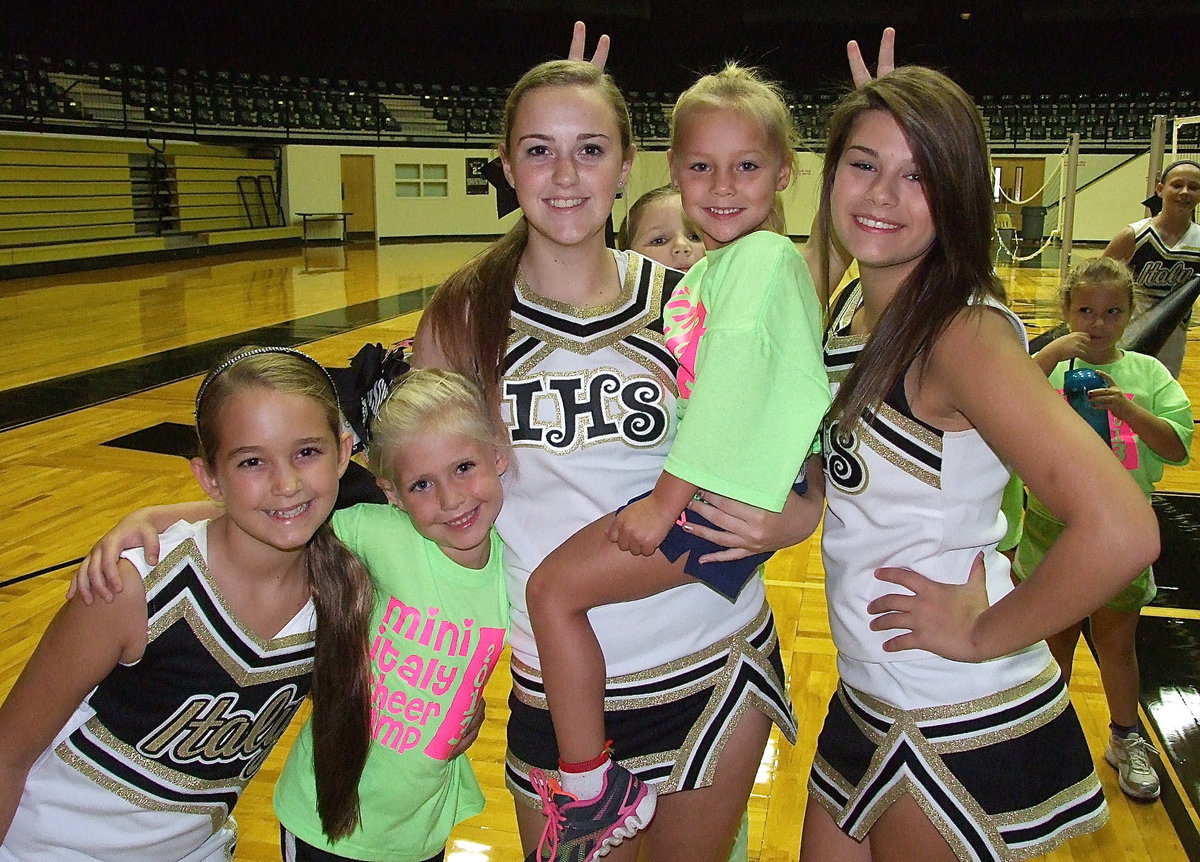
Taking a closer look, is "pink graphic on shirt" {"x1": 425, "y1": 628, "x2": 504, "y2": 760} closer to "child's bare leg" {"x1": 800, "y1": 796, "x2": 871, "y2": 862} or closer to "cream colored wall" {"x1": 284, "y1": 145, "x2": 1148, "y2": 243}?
"child's bare leg" {"x1": 800, "y1": 796, "x2": 871, "y2": 862}

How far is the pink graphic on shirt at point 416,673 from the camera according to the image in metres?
1.63

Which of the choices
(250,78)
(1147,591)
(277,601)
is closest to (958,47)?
(250,78)

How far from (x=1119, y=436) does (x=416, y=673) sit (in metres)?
2.17

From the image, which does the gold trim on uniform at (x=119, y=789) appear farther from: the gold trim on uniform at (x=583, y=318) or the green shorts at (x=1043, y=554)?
the green shorts at (x=1043, y=554)

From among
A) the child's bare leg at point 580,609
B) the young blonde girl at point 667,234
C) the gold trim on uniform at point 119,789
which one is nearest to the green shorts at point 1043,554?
the young blonde girl at point 667,234

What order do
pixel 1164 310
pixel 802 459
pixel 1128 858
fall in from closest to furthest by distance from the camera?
pixel 802 459 < pixel 1128 858 < pixel 1164 310

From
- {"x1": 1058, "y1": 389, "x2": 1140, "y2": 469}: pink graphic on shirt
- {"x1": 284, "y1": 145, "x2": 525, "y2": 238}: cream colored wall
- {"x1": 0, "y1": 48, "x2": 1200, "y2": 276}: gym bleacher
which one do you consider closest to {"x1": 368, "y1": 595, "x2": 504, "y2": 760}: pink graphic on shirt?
{"x1": 1058, "y1": 389, "x2": 1140, "y2": 469}: pink graphic on shirt

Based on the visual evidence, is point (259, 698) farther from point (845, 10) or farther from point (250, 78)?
point (845, 10)

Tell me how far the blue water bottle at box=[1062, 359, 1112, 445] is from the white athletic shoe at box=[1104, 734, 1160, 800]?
807 millimetres

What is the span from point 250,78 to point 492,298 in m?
21.1

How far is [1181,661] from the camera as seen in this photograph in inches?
130

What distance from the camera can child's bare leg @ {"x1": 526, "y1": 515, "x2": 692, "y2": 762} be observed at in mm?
1472

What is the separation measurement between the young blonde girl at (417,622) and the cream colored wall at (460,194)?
17.7 m

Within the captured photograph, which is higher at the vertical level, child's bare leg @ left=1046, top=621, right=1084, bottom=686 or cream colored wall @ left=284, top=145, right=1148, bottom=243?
cream colored wall @ left=284, top=145, right=1148, bottom=243
